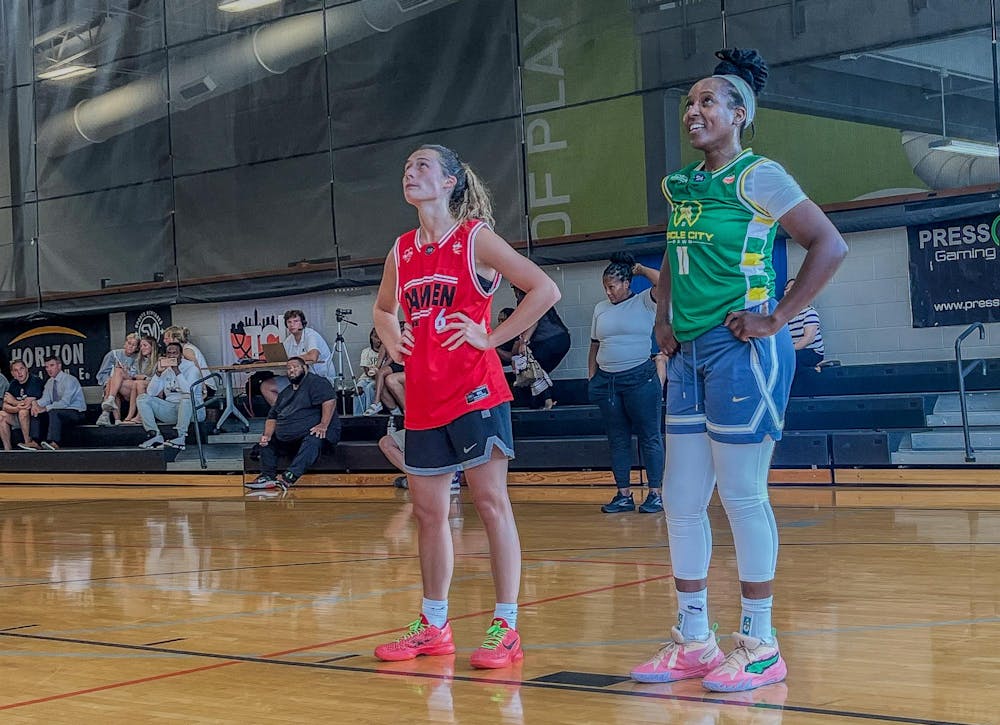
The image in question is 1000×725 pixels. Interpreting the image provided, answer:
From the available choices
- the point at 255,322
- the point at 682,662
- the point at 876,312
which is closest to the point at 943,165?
the point at 876,312

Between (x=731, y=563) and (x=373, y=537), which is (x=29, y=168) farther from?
(x=731, y=563)

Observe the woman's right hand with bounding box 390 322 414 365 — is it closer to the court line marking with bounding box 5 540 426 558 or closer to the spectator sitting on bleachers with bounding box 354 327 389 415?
the court line marking with bounding box 5 540 426 558

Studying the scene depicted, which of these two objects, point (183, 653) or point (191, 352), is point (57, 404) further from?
point (183, 653)

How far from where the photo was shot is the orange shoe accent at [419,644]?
134 inches

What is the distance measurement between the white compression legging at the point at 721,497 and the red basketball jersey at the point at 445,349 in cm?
59

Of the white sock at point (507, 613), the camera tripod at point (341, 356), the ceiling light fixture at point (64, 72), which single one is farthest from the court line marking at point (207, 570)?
the ceiling light fixture at point (64, 72)

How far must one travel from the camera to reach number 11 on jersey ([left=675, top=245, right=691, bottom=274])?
2.99m

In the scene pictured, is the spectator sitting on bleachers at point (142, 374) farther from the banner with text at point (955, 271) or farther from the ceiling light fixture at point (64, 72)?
the banner with text at point (955, 271)

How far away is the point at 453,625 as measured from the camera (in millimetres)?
3973

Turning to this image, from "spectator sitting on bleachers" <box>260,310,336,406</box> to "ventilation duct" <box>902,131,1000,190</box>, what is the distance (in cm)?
556

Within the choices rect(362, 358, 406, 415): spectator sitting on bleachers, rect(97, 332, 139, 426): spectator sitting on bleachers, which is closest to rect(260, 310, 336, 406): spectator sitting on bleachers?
rect(362, 358, 406, 415): spectator sitting on bleachers

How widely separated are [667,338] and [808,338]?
6321mm

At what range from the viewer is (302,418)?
10.7 m

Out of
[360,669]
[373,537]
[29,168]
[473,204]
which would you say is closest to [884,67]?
[373,537]
